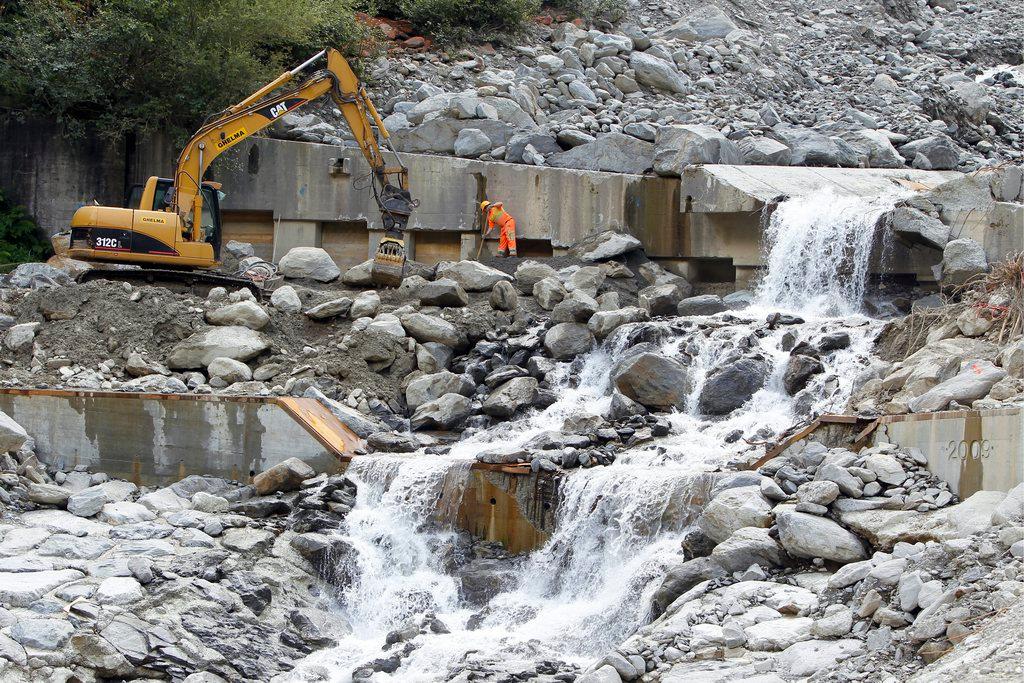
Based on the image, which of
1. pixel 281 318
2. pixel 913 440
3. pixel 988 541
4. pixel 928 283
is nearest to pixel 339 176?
pixel 281 318

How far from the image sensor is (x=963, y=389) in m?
10.4

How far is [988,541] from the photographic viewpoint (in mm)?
7492

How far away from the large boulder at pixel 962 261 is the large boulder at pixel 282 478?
25.9 feet

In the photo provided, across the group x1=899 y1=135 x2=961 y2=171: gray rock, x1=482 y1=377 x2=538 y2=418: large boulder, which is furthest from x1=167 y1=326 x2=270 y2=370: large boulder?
x1=899 y1=135 x2=961 y2=171: gray rock

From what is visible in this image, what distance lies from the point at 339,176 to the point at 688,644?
13.8 m

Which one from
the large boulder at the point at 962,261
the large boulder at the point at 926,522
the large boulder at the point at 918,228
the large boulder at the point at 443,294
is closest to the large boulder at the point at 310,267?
the large boulder at the point at 443,294

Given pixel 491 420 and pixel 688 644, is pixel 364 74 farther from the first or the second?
pixel 688 644

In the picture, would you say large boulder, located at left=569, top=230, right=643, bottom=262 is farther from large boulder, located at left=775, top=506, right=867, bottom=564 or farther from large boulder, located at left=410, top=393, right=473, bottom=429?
large boulder, located at left=775, top=506, right=867, bottom=564

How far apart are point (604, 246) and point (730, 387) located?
5290 mm

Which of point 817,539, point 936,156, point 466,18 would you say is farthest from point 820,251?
point 466,18

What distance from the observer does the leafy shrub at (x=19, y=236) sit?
809 inches

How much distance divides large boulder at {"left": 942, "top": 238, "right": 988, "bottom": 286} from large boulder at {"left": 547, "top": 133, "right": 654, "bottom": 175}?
6.08 meters

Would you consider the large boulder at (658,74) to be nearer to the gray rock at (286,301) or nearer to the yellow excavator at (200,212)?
the yellow excavator at (200,212)

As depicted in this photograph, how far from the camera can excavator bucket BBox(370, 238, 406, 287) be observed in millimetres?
17625
